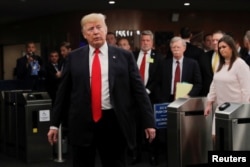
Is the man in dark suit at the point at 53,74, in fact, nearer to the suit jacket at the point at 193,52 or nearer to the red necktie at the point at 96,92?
the suit jacket at the point at 193,52

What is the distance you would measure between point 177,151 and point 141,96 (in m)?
1.72

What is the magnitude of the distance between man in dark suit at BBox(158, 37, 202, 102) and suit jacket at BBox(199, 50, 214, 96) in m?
0.20

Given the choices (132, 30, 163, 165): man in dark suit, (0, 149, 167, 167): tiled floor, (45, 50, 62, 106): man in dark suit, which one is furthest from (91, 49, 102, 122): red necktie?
(45, 50, 62, 106): man in dark suit

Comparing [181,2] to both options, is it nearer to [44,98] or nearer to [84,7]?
[84,7]

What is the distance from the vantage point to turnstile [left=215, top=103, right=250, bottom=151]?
4.29 metres

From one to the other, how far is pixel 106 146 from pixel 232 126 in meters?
1.23

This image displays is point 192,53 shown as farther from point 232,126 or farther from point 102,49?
point 102,49

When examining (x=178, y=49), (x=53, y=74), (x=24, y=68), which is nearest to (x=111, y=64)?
(x=178, y=49)

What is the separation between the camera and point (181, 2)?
1216 centimetres

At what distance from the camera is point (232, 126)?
14.1 ft

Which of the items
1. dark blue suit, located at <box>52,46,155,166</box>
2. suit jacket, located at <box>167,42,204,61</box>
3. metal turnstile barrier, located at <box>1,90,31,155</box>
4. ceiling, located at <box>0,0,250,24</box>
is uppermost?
ceiling, located at <box>0,0,250,24</box>

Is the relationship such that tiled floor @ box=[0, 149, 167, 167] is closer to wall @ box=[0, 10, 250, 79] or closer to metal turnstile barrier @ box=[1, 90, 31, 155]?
metal turnstile barrier @ box=[1, 90, 31, 155]

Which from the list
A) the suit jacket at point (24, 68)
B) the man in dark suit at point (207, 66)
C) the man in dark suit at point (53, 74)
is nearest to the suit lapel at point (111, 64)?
the man in dark suit at point (207, 66)

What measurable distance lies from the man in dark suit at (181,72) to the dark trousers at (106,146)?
7.42 ft
